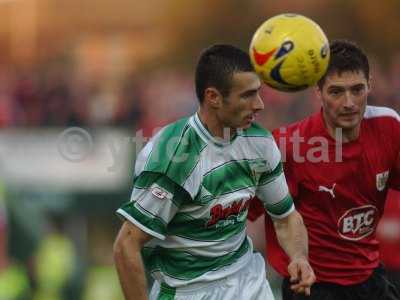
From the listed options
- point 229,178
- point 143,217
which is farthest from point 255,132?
point 143,217

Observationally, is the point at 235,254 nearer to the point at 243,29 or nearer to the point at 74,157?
the point at 74,157

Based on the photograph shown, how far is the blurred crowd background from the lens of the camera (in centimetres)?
1138

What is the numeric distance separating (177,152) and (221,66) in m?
0.59

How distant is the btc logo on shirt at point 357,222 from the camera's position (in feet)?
23.1

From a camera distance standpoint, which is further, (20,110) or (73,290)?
(20,110)

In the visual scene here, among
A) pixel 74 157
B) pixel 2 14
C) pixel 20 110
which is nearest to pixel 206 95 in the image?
pixel 74 157

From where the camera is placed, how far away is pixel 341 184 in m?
7.05

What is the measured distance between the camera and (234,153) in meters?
6.41

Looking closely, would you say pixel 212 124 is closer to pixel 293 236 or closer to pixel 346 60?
pixel 293 236

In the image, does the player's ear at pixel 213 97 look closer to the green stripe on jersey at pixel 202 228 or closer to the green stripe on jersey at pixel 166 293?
the green stripe on jersey at pixel 202 228

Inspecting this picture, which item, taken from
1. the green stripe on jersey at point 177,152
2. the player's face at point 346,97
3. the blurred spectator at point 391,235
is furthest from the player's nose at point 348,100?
the blurred spectator at point 391,235

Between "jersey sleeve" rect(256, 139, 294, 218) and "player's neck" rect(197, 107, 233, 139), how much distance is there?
13.2 inches

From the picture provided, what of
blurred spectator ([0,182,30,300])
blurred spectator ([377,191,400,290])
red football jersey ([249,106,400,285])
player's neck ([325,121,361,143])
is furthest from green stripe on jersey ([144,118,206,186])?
blurred spectator ([0,182,30,300])

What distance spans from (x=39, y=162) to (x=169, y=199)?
5.70 meters
